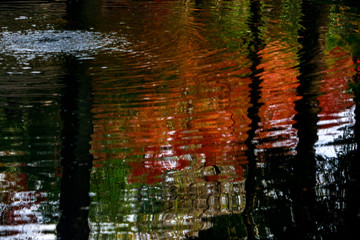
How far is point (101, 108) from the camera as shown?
7.80 metres

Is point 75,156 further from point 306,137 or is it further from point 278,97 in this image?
point 278,97

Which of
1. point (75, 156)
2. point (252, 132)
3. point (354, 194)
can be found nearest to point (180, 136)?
point (252, 132)

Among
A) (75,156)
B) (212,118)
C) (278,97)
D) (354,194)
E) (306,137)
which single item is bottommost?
(354,194)

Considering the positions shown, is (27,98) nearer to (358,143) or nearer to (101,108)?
(101,108)

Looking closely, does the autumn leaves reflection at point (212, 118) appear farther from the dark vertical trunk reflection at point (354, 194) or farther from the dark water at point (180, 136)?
the dark vertical trunk reflection at point (354, 194)

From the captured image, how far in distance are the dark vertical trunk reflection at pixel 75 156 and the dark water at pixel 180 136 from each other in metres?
0.02

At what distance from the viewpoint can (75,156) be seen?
247 inches

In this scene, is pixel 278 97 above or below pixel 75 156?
above

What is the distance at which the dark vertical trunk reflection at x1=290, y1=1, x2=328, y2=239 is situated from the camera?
4.68 m

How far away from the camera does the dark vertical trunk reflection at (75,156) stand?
474cm

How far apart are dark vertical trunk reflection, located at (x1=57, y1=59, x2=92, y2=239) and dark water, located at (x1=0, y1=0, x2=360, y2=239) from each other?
2 cm

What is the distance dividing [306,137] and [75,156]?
119 inches

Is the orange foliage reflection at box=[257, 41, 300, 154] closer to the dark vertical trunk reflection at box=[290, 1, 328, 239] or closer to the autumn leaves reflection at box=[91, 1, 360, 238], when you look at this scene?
the autumn leaves reflection at box=[91, 1, 360, 238]

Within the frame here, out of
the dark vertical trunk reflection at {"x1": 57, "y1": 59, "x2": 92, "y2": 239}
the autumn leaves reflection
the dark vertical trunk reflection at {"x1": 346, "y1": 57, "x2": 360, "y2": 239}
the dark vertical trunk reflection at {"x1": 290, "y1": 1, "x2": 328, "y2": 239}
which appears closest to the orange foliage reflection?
the autumn leaves reflection
